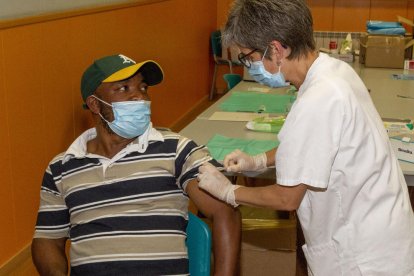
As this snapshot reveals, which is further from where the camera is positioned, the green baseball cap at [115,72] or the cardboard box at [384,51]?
the cardboard box at [384,51]

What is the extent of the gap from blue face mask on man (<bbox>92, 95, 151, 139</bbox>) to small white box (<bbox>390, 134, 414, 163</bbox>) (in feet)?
3.18

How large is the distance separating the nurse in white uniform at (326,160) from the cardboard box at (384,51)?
2934 mm

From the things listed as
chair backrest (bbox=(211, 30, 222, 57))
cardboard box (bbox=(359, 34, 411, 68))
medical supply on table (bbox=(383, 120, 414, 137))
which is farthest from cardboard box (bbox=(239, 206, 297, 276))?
chair backrest (bbox=(211, 30, 222, 57))

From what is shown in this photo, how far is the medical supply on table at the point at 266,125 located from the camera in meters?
2.75

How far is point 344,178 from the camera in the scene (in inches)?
60.1

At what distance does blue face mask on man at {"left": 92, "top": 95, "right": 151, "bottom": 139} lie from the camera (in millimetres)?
1855

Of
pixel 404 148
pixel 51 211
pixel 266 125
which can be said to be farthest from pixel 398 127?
pixel 51 211

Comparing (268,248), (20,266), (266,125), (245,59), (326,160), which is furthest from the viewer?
(20,266)

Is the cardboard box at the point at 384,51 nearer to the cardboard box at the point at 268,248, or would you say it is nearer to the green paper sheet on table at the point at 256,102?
the green paper sheet on table at the point at 256,102

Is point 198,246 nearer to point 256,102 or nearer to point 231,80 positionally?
point 256,102

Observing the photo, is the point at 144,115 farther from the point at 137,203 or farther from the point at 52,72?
the point at 52,72

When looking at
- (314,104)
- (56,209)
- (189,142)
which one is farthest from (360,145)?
(56,209)

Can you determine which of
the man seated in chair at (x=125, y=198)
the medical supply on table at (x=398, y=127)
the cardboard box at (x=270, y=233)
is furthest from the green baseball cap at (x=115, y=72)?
the medical supply on table at (x=398, y=127)

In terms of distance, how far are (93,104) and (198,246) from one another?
0.54 m
